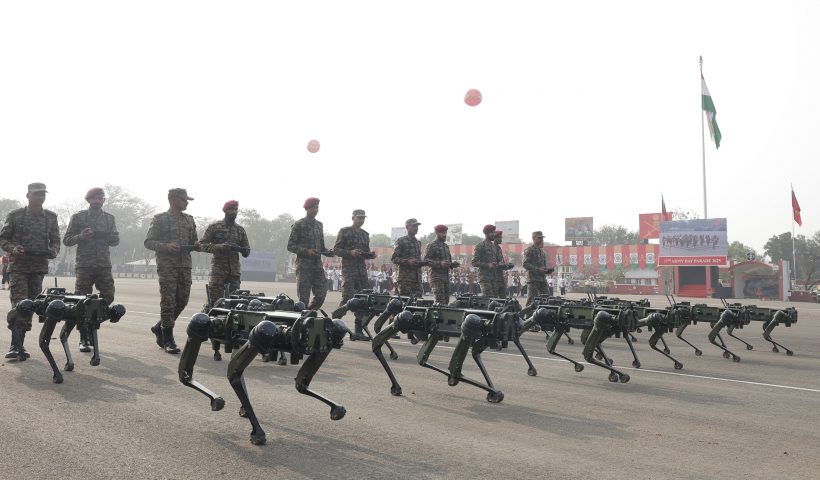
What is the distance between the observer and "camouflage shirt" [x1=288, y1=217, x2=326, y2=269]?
11.5 m

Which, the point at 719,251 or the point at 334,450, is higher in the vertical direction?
the point at 719,251

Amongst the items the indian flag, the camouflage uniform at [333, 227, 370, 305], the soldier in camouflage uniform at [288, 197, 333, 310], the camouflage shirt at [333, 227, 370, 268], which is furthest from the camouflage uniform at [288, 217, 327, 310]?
the indian flag

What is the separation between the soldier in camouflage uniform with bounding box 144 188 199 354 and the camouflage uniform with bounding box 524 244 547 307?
26.7 feet

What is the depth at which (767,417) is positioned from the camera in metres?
6.04

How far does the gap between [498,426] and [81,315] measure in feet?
16.5

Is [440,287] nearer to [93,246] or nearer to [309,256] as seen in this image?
[309,256]

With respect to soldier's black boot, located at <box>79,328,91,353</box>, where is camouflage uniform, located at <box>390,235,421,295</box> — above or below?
above

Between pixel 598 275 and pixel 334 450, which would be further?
pixel 598 275

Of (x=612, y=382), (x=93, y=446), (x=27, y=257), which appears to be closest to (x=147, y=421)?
(x=93, y=446)

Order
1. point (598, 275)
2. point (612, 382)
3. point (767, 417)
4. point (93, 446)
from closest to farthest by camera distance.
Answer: point (93, 446)
point (767, 417)
point (612, 382)
point (598, 275)

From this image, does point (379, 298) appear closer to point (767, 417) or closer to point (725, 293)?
point (767, 417)

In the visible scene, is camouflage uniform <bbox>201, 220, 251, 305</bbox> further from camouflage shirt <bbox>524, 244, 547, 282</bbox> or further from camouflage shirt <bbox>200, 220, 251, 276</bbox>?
camouflage shirt <bbox>524, 244, 547, 282</bbox>

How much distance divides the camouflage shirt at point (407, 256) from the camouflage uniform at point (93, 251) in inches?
218

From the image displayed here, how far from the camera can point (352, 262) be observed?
41.4 feet
